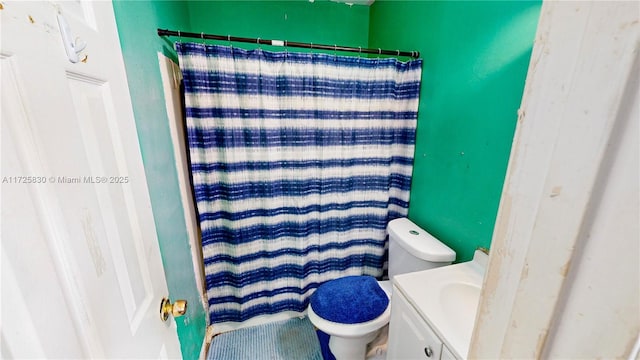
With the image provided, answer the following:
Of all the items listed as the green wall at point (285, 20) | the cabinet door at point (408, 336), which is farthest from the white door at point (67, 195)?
the green wall at point (285, 20)

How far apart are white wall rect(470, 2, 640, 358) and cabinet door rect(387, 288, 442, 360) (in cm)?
62

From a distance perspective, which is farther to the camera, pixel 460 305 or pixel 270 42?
pixel 270 42

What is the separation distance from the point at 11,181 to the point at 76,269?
0.16m

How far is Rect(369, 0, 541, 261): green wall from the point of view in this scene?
98cm

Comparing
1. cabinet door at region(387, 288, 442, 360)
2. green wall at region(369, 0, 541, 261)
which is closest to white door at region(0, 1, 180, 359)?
cabinet door at region(387, 288, 442, 360)

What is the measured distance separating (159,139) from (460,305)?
1.38 meters

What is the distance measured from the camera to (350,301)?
130cm

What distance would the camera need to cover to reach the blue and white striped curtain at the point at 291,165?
129 cm

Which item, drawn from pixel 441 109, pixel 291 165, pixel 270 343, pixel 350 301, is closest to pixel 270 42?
pixel 291 165

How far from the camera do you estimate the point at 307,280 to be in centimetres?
171

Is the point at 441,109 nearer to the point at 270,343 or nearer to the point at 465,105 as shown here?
the point at 465,105

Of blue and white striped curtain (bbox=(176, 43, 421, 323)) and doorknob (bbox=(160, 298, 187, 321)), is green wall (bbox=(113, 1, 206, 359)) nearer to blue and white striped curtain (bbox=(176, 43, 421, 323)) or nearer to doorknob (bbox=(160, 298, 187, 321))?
blue and white striped curtain (bbox=(176, 43, 421, 323))

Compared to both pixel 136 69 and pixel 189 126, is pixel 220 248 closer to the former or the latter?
pixel 189 126

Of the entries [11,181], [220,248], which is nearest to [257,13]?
[220,248]
